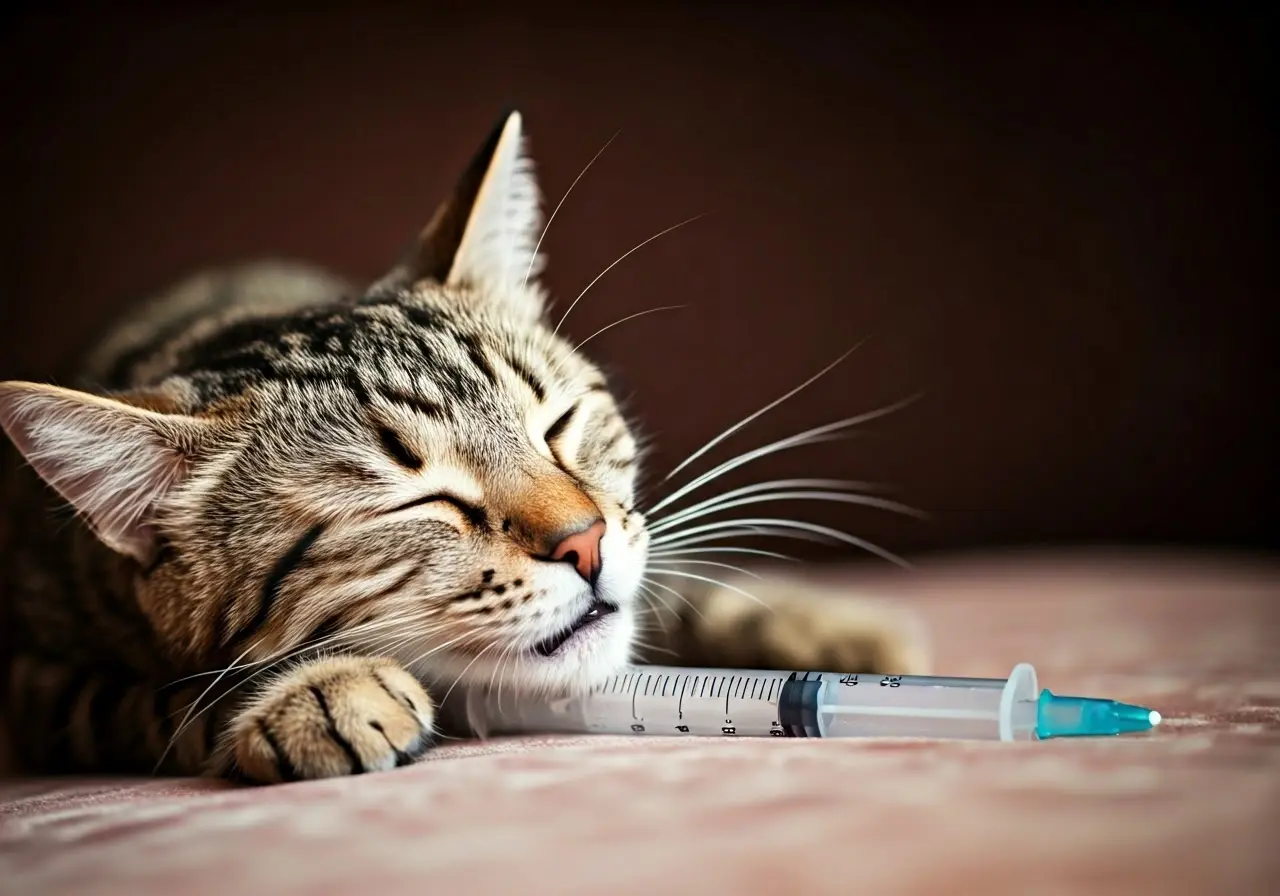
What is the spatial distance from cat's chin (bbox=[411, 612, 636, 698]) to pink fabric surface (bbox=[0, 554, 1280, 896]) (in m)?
0.05

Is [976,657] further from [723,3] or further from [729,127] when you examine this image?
[723,3]

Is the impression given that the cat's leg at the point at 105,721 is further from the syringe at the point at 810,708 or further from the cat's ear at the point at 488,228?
the cat's ear at the point at 488,228

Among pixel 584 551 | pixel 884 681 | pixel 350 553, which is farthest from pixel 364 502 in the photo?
pixel 884 681

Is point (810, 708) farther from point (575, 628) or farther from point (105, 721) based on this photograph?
point (105, 721)

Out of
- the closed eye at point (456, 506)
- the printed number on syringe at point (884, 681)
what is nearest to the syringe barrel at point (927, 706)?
the printed number on syringe at point (884, 681)

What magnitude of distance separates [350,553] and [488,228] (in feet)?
1.33

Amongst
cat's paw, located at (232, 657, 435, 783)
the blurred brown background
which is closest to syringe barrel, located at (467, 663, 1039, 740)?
cat's paw, located at (232, 657, 435, 783)

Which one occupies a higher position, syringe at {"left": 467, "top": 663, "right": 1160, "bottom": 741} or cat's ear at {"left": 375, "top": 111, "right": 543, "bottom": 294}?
cat's ear at {"left": 375, "top": 111, "right": 543, "bottom": 294}

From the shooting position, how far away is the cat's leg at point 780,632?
100 cm

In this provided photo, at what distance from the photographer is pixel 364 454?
89cm

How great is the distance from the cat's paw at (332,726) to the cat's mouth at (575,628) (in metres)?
0.10

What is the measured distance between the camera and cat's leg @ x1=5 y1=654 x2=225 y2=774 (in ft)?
2.92

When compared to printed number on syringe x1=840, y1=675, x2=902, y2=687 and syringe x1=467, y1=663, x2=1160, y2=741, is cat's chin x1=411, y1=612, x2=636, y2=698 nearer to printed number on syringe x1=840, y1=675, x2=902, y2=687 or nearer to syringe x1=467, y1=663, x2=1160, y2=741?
syringe x1=467, y1=663, x2=1160, y2=741

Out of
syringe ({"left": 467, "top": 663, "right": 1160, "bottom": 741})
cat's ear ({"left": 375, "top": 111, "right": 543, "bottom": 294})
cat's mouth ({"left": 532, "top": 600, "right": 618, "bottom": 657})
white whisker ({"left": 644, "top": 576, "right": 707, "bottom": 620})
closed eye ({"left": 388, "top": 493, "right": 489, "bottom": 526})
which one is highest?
cat's ear ({"left": 375, "top": 111, "right": 543, "bottom": 294})
